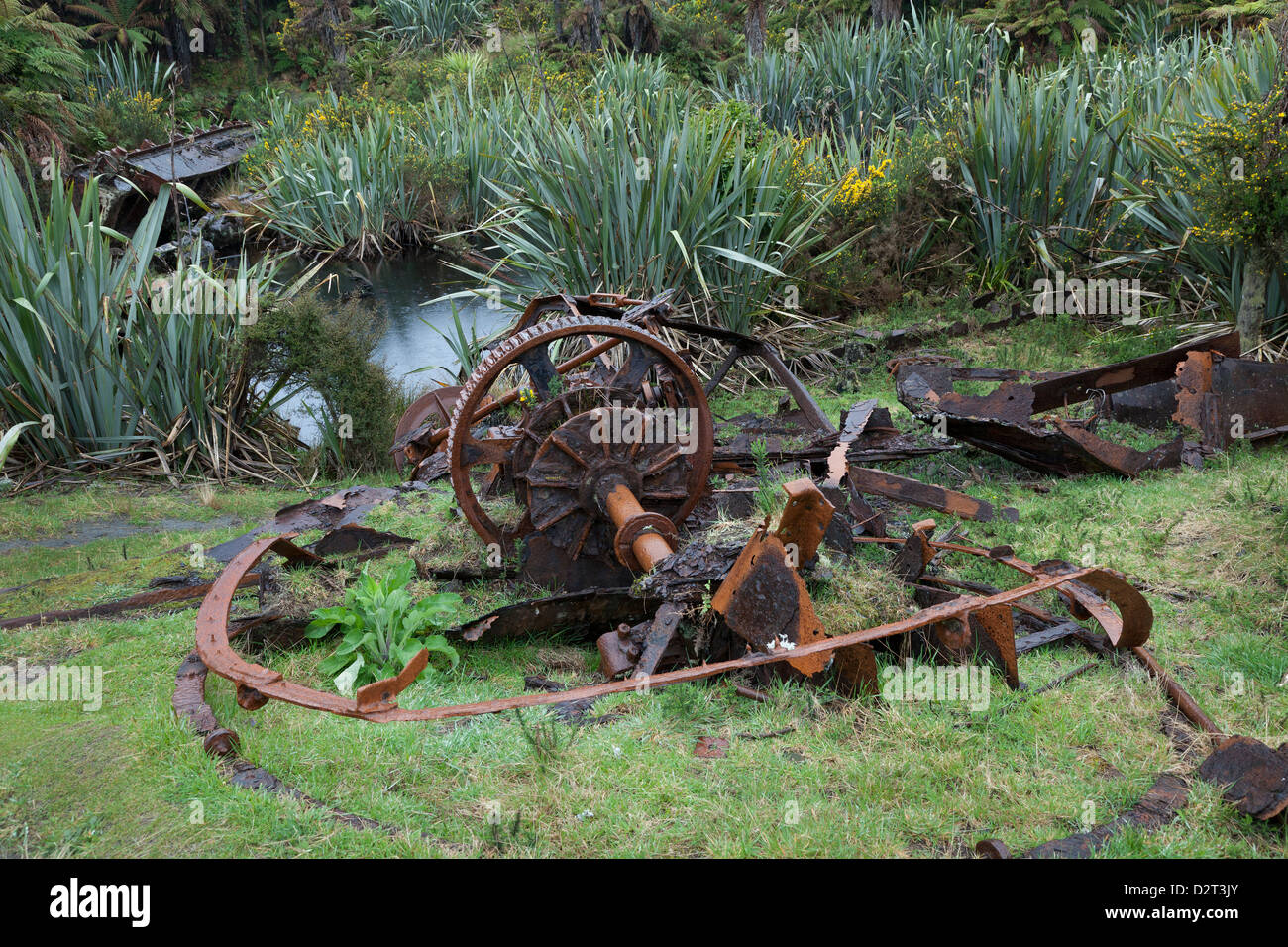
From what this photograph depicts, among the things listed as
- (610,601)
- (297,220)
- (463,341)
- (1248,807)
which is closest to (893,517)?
(610,601)

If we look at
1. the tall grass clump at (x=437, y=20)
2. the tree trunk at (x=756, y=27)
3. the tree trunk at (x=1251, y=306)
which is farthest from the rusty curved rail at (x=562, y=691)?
the tall grass clump at (x=437, y=20)

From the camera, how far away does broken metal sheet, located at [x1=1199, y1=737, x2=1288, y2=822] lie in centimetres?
242

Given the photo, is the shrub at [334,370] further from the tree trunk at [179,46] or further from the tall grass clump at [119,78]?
the tree trunk at [179,46]

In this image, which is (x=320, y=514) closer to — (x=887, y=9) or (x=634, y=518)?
(x=634, y=518)

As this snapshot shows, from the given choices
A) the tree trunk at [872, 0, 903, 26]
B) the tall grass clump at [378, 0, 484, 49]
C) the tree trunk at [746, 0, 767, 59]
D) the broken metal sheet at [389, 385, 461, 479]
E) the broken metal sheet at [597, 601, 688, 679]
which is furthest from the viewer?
the tall grass clump at [378, 0, 484, 49]

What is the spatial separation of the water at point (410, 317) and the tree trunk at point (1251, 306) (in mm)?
6146

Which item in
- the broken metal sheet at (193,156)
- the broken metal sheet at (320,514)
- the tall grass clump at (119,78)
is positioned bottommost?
the broken metal sheet at (320,514)

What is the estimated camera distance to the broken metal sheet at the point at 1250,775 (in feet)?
7.94

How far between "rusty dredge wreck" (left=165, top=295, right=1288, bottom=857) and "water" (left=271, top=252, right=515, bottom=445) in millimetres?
2320

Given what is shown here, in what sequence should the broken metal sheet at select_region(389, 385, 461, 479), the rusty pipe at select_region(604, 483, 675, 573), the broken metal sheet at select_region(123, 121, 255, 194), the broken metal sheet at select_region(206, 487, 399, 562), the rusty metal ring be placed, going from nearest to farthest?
1. the rusty pipe at select_region(604, 483, 675, 573)
2. the rusty metal ring
3. the broken metal sheet at select_region(206, 487, 399, 562)
4. the broken metal sheet at select_region(389, 385, 461, 479)
5. the broken metal sheet at select_region(123, 121, 255, 194)

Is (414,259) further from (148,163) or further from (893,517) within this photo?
(893,517)

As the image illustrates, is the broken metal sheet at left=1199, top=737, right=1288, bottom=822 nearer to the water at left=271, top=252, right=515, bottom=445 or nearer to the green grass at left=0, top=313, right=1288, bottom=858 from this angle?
the green grass at left=0, top=313, right=1288, bottom=858

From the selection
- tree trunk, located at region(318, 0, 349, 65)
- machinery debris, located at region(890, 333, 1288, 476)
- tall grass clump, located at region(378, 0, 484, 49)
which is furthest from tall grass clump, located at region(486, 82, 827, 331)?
tall grass clump, located at region(378, 0, 484, 49)

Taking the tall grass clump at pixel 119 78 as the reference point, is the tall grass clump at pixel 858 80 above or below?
below
